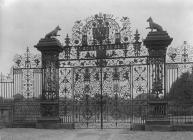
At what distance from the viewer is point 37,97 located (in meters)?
14.2

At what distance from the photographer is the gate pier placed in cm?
1238

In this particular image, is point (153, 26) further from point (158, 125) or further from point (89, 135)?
point (89, 135)

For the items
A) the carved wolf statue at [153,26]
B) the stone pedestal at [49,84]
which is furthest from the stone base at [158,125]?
the stone pedestal at [49,84]

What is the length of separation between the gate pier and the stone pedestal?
151 inches

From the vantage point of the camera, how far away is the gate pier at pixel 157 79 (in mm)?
12384

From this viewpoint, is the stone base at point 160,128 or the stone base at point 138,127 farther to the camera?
the stone base at point 138,127

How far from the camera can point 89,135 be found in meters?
11.6

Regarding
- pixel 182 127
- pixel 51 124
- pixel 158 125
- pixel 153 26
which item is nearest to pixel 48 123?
pixel 51 124

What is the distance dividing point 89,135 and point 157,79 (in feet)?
11.3

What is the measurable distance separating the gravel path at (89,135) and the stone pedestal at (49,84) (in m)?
0.70

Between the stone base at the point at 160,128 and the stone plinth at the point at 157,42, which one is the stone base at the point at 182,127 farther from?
the stone plinth at the point at 157,42

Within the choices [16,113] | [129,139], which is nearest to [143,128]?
[129,139]

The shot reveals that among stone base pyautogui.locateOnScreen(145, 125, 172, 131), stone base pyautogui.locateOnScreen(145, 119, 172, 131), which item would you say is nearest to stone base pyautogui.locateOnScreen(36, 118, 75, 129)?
stone base pyautogui.locateOnScreen(145, 119, 172, 131)

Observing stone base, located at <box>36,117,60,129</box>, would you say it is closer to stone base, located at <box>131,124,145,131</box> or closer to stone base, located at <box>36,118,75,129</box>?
stone base, located at <box>36,118,75,129</box>
